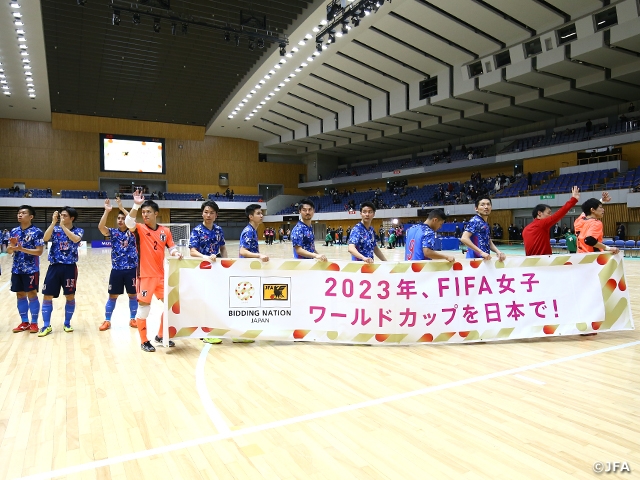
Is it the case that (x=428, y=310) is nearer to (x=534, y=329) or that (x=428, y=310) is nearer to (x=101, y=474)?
(x=534, y=329)

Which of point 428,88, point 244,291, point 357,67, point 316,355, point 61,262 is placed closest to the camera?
point 316,355

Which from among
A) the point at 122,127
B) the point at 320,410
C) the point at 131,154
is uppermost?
the point at 122,127

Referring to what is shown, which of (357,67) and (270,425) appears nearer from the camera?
(270,425)

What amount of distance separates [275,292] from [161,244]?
5.04 ft

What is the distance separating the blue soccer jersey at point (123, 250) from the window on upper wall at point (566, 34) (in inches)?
798

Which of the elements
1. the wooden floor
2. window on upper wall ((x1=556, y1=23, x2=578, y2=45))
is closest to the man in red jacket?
the wooden floor

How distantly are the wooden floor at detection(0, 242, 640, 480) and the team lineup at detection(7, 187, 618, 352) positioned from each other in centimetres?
87

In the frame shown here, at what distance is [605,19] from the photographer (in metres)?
16.8

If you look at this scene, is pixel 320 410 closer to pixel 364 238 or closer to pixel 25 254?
pixel 364 238

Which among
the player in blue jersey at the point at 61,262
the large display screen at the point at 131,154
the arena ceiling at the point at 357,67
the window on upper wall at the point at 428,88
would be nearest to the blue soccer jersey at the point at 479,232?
the player in blue jersey at the point at 61,262

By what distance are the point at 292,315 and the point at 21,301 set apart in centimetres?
389

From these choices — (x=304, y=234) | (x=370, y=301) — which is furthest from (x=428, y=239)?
(x=304, y=234)

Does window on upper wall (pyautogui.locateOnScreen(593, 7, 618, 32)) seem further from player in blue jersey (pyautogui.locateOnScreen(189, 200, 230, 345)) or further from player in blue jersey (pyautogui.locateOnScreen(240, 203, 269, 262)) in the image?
player in blue jersey (pyautogui.locateOnScreen(189, 200, 230, 345))

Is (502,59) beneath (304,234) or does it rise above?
above
